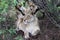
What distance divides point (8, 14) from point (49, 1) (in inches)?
16.8

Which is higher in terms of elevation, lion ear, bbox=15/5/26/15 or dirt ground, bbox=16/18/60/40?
lion ear, bbox=15/5/26/15

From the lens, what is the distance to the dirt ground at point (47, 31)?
175 cm

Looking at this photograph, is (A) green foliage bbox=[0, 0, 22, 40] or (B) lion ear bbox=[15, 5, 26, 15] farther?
(B) lion ear bbox=[15, 5, 26, 15]

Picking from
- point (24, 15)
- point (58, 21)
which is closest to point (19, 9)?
point (24, 15)

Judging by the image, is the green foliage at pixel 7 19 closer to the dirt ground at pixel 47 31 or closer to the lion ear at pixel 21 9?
the lion ear at pixel 21 9

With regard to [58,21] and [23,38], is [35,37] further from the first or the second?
[58,21]

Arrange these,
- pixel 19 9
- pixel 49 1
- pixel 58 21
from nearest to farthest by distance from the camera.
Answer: pixel 49 1
pixel 58 21
pixel 19 9

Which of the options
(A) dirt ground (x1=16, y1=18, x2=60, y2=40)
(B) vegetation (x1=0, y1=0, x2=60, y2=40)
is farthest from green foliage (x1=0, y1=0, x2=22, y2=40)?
(A) dirt ground (x1=16, y1=18, x2=60, y2=40)

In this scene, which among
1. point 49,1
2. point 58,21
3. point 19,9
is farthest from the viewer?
point 19,9

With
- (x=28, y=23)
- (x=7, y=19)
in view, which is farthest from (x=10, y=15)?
(x=28, y=23)

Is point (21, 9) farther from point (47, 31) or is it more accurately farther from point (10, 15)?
point (47, 31)

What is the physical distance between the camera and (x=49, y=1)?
5.26ft

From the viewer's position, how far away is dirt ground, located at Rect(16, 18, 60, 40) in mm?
1751

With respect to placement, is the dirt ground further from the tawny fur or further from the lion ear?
the lion ear
